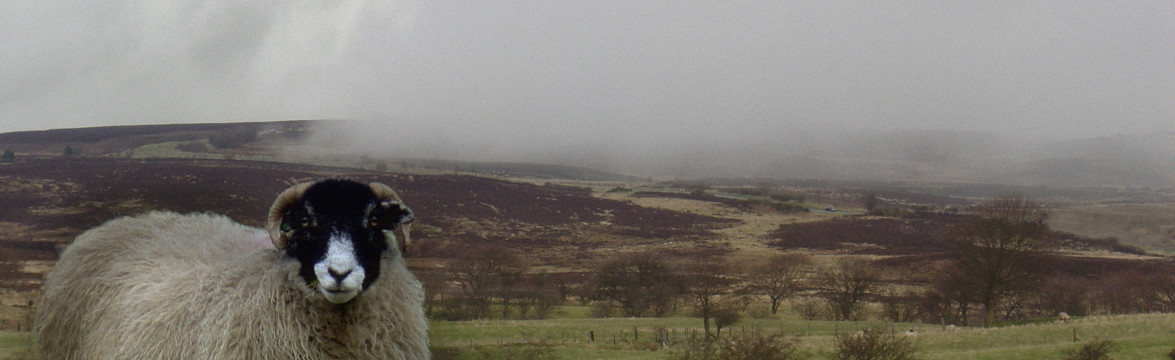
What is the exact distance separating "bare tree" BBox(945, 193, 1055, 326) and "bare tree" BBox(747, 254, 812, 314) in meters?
12.9

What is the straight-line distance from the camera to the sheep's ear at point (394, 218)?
4498 millimetres

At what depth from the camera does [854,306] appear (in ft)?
159

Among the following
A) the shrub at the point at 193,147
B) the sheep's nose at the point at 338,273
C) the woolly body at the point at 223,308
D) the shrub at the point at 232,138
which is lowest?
the woolly body at the point at 223,308

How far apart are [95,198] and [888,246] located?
3857 inches

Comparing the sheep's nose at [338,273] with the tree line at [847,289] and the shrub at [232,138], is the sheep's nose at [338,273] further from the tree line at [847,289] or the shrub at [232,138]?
the shrub at [232,138]

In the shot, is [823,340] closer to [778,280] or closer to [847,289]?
[778,280]

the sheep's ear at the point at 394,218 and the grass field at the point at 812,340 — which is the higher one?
the sheep's ear at the point at 394,218

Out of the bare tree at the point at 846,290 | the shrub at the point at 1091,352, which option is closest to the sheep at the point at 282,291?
the shrub at the point at 1091,352

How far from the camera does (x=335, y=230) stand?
13.8 feet

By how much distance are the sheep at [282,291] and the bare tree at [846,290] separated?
46463 mm

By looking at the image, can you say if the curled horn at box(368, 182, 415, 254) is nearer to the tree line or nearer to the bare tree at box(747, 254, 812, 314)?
the tree line

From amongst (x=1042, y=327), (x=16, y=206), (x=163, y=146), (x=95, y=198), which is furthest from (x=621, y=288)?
(x=163, y=146)

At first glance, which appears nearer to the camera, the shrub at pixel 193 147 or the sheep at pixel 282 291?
the sheep at pixel 282 291

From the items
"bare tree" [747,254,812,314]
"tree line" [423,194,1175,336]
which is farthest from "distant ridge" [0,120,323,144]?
"bare tree" [747,254,812,314]
